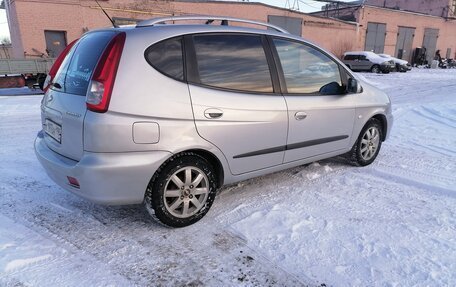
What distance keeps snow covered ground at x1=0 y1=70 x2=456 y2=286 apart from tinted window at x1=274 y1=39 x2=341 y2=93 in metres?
1.14

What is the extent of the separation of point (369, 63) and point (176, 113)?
2496 cm

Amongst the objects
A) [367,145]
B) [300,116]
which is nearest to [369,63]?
[367,145]

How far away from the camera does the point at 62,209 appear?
342cm

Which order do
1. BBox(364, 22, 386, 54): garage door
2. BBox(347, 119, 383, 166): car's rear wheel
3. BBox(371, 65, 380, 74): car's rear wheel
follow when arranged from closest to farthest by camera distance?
Answer: BBox(347, 119, 383, 166): car's rear wheel → BBox(371, 65, 380, 74): car's rear wheel → BBox(364, 22, 386, 54): garage door

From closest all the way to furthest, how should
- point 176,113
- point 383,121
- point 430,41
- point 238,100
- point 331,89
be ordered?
point 176,113 < point 238,100 < point 331,89 < point 383,121 < point 430,41

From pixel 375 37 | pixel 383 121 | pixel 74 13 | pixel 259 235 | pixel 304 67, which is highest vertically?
pixel 74 13

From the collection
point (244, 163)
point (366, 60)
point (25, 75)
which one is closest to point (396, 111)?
point (244, 163)

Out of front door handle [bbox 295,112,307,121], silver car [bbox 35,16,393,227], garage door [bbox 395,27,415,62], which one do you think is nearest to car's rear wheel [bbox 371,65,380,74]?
garage door [bbox 395,27,415,62]

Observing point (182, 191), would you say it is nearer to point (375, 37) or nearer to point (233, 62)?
point (233, 62)

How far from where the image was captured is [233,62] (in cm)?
329

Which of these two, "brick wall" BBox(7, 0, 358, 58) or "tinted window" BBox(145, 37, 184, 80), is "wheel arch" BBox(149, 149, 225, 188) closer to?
"tinted window" BBox(145, 37, 184, 80)

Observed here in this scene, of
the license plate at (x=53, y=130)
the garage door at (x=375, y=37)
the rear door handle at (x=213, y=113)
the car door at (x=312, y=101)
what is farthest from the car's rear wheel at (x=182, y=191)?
the garage door at (x=375, y=37)

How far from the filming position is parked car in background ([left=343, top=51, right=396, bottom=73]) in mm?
24188

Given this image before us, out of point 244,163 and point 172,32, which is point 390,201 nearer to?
point 244,163
